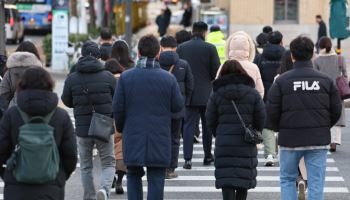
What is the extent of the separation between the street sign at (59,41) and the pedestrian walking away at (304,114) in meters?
21.9

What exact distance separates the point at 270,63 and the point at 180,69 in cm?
183

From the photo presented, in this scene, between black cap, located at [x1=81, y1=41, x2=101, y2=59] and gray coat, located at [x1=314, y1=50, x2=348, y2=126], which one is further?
gray coat, located at [x1=314, y1=50, x2=348, y2=126]

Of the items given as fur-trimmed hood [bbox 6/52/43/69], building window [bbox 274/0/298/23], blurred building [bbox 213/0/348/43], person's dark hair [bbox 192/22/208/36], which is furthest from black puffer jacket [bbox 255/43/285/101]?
building window [bbox 274/0/298/23]

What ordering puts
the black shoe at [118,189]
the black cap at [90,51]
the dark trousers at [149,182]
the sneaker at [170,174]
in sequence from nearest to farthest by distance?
the dark trousers at [149,182] < the black cap at [90,51] < the black shoe at [118,189] < the sneaker at [170,174]

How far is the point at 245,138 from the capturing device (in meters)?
9.12

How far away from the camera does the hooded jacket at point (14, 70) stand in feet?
34.4

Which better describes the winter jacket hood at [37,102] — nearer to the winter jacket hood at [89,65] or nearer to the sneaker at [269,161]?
the winter jacket hood at [89,65]

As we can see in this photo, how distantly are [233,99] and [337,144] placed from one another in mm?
6582

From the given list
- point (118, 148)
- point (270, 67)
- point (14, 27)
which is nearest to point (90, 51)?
point (118, 148)

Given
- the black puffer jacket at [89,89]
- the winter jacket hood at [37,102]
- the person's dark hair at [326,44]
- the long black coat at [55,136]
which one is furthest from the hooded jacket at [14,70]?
the person's dark hair at [326,44]

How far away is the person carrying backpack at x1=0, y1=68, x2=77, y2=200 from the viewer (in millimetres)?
7018

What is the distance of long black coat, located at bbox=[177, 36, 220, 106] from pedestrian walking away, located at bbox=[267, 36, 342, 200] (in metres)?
4.62

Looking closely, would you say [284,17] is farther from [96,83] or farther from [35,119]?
[35,119]

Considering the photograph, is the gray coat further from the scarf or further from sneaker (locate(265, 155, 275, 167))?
the scarf
